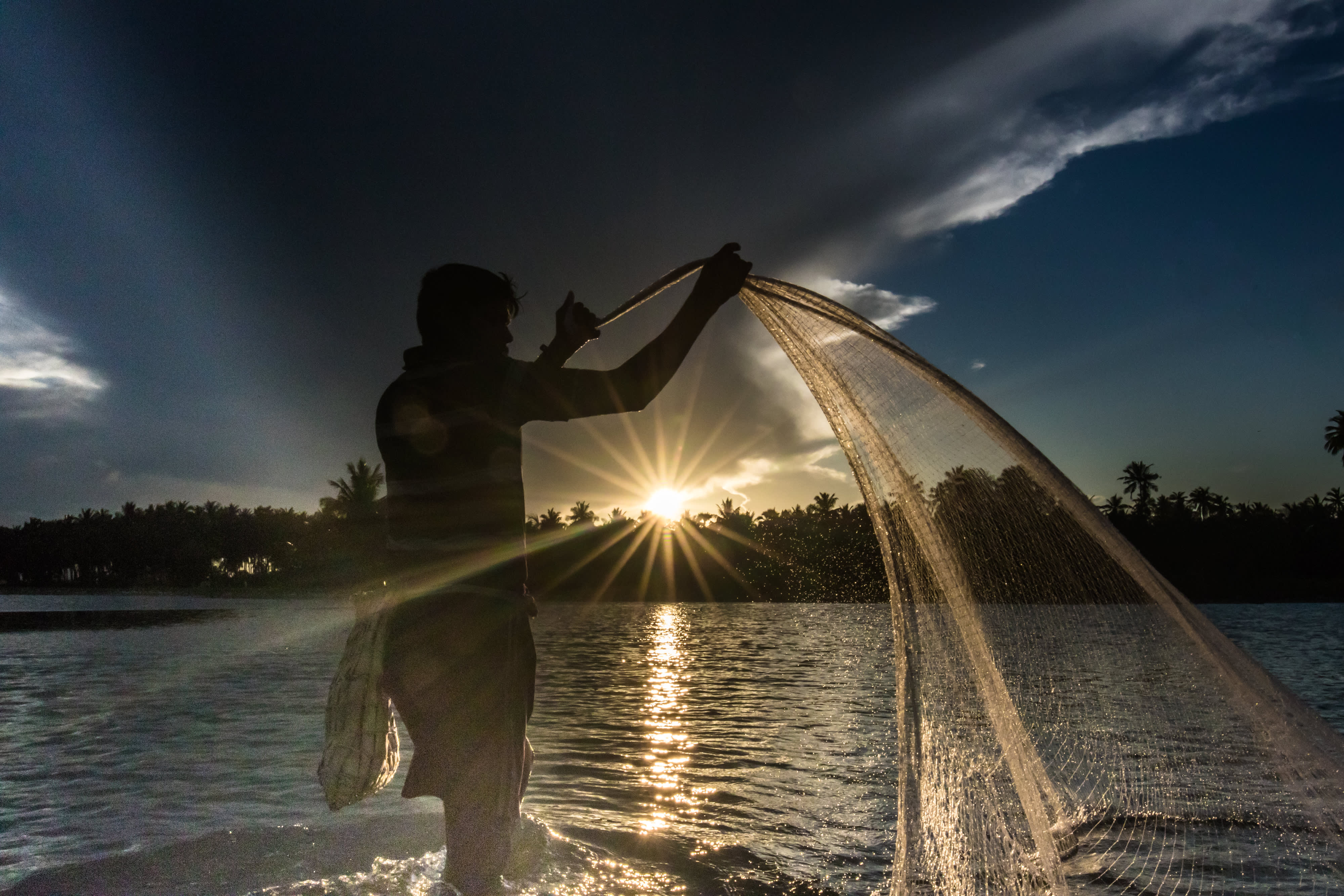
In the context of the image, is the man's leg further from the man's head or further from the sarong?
the man's head

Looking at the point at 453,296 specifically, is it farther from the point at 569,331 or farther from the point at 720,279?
the point at 720,279

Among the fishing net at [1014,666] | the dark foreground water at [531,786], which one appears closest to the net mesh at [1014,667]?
the fishing net at [1014,666]

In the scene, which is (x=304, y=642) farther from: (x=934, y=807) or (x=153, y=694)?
(x=934, y=807)

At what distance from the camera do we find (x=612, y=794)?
620 cm

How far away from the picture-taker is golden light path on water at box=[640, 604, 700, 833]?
18.8 ft

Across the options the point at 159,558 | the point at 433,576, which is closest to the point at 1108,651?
the point at 433,576

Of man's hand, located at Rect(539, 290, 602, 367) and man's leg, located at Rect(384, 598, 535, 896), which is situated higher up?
man's hand, located at Rect(539, 290, 602, 367)

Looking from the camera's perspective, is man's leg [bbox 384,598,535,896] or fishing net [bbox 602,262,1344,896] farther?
fishing net [bbox 602,262,1344,896]

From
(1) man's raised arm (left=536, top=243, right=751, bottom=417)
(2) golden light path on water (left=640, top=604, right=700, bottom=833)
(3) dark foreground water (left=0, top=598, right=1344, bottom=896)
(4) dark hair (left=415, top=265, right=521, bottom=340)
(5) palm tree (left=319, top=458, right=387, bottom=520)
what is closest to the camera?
(1) man's raised arm (left=536, top=243, right=751, bottom=417)

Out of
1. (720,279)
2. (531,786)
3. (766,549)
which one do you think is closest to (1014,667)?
(720,279)

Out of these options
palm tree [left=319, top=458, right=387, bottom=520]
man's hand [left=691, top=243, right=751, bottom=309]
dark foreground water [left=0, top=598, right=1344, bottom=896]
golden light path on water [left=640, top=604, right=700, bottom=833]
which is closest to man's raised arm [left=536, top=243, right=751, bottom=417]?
man's hand [left=691, top=243, right=751, bottom=309]

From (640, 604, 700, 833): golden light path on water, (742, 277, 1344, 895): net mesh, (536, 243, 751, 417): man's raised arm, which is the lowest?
(640, 604, 700, 833): golden light path on water

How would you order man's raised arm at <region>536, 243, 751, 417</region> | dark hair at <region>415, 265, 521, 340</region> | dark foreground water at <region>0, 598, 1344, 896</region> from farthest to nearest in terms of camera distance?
dark foreground water at <region>0, 598, 1344, 896</region> < dark hair at <region>415, 265, 521, 340</region> < man's raised arm at <region>536, 243, 751, 417</region>

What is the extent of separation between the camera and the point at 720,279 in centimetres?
245
